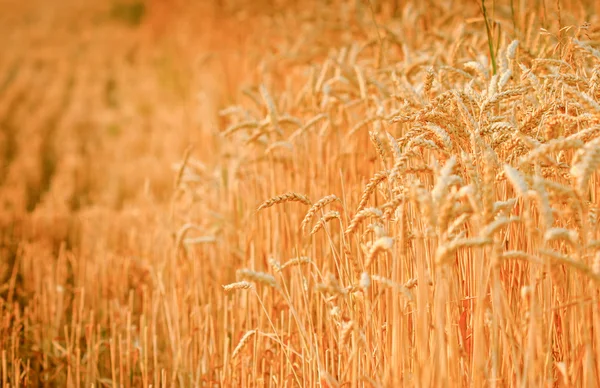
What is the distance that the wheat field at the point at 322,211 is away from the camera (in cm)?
126

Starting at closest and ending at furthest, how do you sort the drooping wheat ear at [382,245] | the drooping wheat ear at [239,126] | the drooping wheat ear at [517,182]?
1. the drooping wheat ear at [517,182]
2. the drooping wheat ear at [382,245]
3. the drooping wheat ear at [239,126]

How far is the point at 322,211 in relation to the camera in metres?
1.79

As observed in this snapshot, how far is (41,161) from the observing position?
16.4ft

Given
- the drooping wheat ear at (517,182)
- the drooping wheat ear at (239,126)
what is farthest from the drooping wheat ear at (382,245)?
the drooping wheat ear at (239,126)

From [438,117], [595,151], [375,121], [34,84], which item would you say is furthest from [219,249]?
[34,84]

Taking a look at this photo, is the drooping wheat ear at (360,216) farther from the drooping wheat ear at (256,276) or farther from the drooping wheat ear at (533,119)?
the drooping wheat ear at (533,119)

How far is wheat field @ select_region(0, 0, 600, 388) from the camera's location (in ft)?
4.12

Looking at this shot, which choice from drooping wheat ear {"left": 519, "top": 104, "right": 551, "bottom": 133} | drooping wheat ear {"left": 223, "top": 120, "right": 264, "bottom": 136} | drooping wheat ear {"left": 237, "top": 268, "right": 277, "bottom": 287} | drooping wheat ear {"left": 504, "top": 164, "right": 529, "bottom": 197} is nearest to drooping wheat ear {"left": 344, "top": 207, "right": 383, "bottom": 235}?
drooping wheat ear {"left": 237, "top": 268, "right": 277, "bottom": 287}

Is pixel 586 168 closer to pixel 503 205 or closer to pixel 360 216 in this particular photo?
pixel 503 205

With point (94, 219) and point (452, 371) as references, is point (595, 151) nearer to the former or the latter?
point (452, 371)

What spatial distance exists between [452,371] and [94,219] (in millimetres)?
2860

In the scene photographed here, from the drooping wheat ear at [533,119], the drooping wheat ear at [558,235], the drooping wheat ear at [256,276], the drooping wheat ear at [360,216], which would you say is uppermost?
the drooping wheat ear at [533,119]

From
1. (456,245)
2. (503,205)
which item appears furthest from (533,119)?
(456,245)

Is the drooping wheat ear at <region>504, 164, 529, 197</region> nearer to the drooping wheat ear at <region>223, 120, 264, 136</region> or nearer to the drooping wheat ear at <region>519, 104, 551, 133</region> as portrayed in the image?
the drooping wheat ear at <region>519, 104, 551, 133</region>
